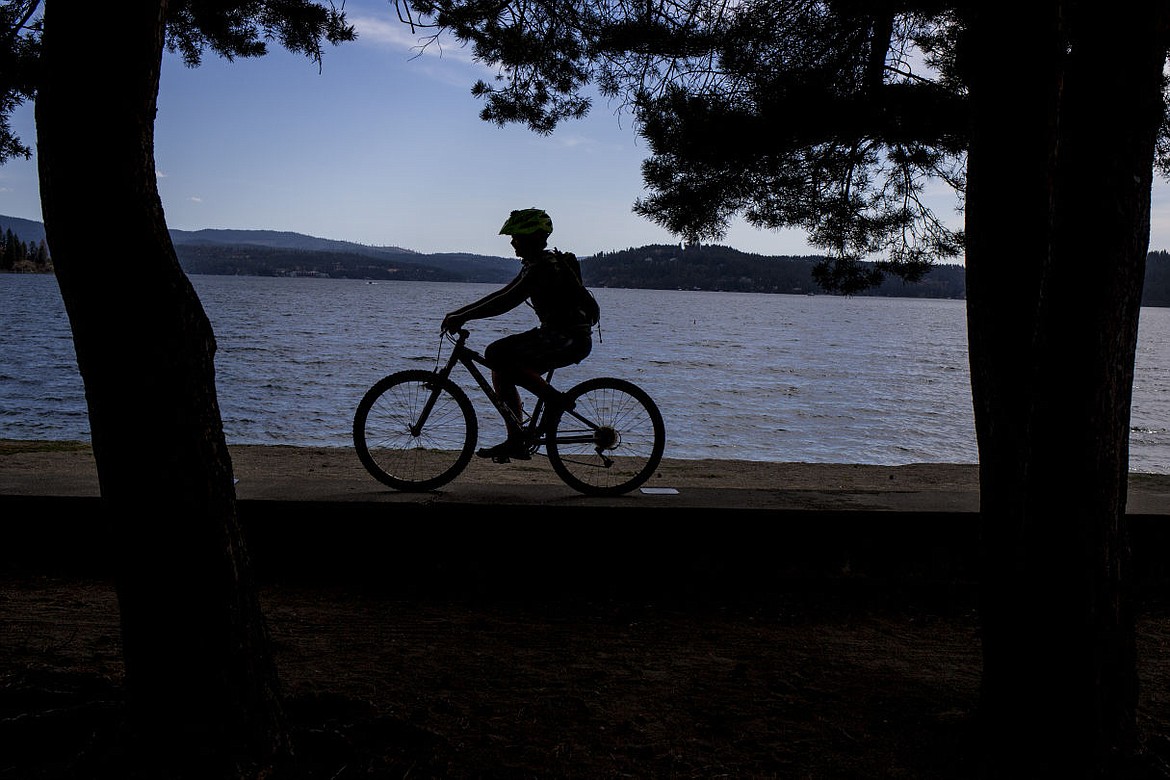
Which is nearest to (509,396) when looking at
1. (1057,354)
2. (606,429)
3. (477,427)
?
(477,427)

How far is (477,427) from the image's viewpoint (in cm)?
597

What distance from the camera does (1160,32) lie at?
269 centimetres

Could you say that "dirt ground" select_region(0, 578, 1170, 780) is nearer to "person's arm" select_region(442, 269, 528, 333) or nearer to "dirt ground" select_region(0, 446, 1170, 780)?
"dirt ground" select_region(0, 446, 1170, 780)

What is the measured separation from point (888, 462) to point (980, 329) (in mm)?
11681

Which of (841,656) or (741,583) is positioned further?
(741,583)

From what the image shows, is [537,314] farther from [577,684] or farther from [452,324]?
[577,684]

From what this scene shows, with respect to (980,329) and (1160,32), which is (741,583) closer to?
(980,329)

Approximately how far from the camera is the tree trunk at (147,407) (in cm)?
236

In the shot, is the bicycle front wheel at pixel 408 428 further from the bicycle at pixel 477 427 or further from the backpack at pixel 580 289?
the backpack at pixel 580 289

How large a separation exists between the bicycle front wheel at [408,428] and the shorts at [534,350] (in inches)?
13.2

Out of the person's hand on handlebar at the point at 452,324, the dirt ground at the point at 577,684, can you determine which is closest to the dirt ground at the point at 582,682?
the dirt ground at the point at 577,684

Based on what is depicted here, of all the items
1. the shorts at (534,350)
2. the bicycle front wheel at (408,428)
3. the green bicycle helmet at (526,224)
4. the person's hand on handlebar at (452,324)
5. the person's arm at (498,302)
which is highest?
the green bicycle helmet at (526,224)

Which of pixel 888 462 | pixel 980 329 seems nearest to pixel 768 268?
pixel 888 462

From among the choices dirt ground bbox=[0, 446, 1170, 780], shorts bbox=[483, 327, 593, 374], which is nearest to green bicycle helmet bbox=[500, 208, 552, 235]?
shorts bbox=[483, 327, 593, 374]
